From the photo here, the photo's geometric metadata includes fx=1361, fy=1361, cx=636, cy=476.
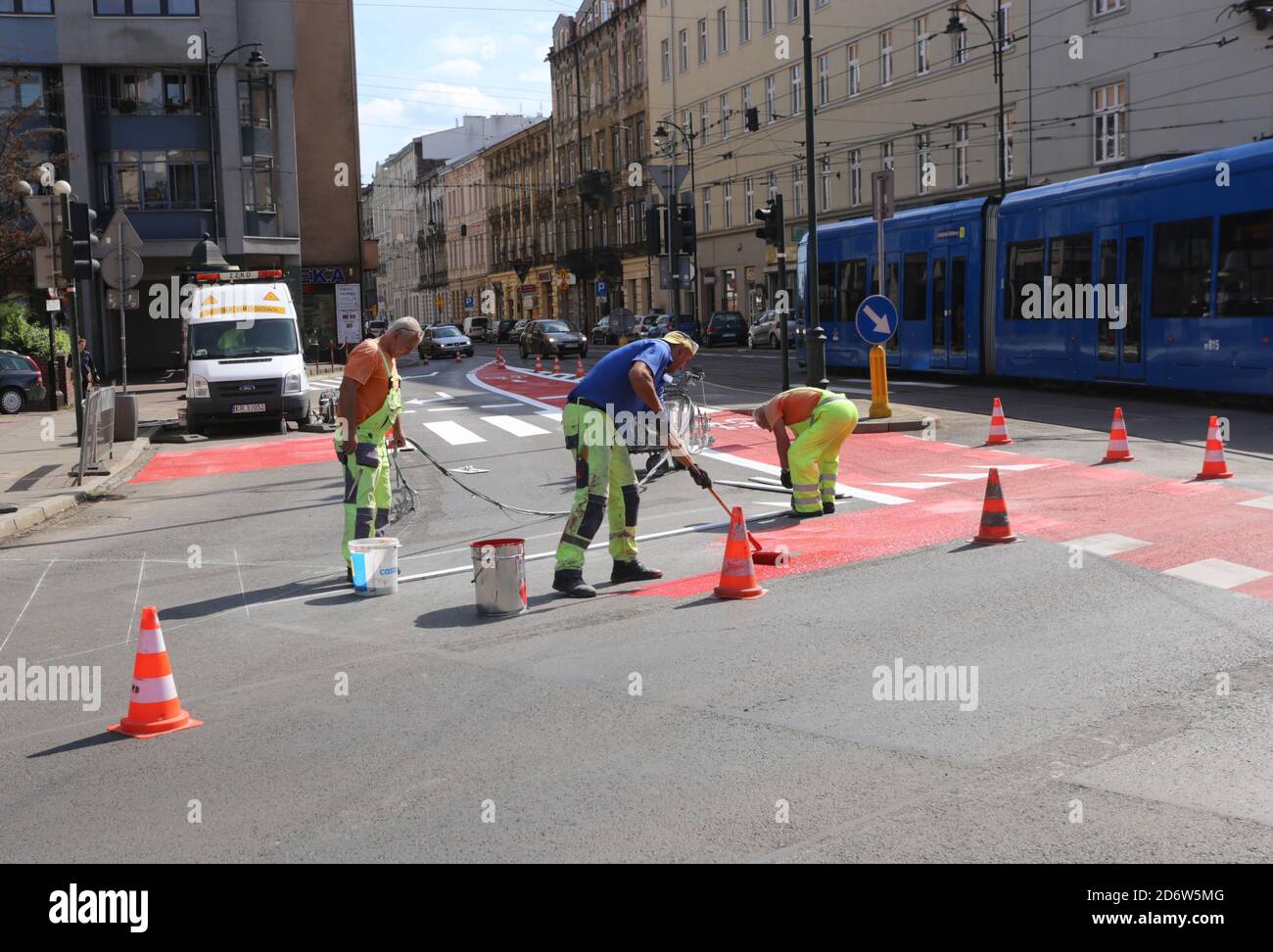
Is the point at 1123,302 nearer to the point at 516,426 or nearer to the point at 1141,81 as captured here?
the point at 516,426

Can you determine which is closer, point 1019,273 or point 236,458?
point 236,458

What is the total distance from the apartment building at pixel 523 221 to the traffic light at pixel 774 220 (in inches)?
2560

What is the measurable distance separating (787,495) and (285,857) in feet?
30.9

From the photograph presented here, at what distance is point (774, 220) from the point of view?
2156 cm

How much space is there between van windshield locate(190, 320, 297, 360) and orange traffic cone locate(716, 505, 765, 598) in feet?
55.3

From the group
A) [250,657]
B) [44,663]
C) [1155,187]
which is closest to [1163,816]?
[250,657]

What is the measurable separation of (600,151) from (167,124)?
37.6m

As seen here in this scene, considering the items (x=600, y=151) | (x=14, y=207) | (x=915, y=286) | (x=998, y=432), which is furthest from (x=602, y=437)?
(x=600, y=151)

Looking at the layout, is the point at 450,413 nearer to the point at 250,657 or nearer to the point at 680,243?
the point at 680,243

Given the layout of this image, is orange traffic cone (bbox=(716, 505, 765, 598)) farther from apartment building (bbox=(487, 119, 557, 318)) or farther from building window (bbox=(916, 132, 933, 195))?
apartment building (bbox=(487, 119, 557, 318))

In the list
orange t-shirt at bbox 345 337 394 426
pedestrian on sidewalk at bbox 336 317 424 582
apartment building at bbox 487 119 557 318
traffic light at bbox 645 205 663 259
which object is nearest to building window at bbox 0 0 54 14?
traffic light at bbox 645 205 663 259

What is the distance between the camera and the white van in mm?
22969

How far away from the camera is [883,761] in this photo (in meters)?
5.32

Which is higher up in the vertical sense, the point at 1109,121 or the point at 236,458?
the point at 1109,121
